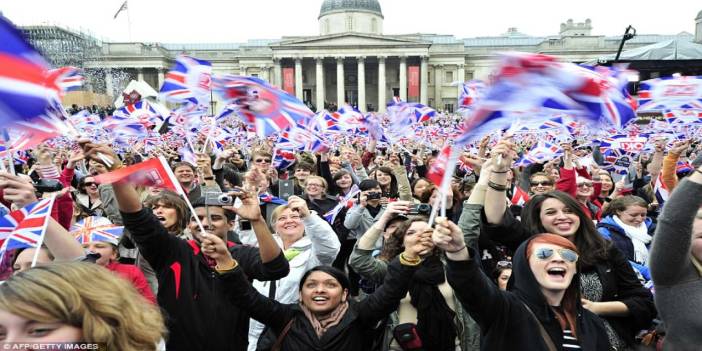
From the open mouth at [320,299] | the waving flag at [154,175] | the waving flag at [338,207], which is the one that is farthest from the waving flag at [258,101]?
the open mouth at [320,299]

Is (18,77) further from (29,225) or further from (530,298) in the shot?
(530,298)

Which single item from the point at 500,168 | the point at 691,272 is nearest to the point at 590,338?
the point at 691,272

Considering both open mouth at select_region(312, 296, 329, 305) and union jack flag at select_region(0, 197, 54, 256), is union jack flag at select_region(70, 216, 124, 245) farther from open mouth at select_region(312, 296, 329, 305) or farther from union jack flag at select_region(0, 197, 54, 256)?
open mouth at select_region(312, 296, 329, 305)

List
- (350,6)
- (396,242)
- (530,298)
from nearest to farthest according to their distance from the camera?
(530,298), (396,242), (350,6)

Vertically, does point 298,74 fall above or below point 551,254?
above

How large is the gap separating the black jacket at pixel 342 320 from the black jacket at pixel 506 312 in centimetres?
55

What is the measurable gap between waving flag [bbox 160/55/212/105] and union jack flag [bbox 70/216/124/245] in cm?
286

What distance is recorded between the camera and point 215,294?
2.84 meters

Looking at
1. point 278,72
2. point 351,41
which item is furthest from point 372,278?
point 278,72

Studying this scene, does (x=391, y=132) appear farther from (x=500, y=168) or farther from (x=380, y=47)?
(x=380, y=47)

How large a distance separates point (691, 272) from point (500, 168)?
114 centimetres

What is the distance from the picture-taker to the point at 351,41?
2361 inches

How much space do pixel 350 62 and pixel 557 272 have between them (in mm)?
63001

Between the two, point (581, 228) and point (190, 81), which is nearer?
point (581, 228)
